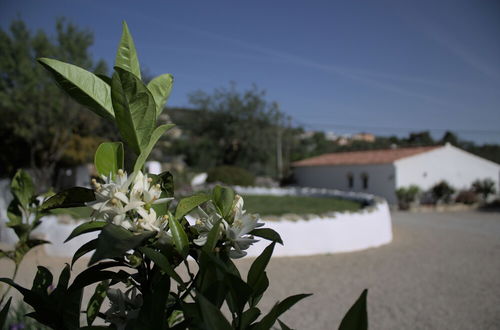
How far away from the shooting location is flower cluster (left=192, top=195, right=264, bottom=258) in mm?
912

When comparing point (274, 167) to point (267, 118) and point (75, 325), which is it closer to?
point (267, 118)

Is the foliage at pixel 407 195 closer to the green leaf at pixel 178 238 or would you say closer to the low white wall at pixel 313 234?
the low white wall at pixel 313 234

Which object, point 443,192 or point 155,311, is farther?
point 443,192

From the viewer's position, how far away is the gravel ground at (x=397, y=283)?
3.93 m

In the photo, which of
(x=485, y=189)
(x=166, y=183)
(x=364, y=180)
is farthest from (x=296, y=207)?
(x=485, y=189)

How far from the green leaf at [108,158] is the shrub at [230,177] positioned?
17.9 m

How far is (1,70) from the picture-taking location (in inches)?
640

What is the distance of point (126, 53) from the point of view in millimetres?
935

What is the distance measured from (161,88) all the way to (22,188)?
1193mm

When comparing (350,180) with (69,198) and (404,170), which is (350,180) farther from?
(69,198)

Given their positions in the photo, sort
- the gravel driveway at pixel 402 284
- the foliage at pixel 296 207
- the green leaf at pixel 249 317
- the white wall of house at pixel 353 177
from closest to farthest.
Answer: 1. the green leaf at pixel 249 317
2. the gravel driveway at pixel 402 284
3. the foliage at pixel 296 207
4. the white wall of house at pixel 353 177

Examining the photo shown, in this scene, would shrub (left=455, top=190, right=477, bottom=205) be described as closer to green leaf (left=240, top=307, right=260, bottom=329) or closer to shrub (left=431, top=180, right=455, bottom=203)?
shrub (left=431, top=180, right=455, bottom=203)

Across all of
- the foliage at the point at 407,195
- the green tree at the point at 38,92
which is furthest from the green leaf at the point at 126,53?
the foliage at the point at 407,195

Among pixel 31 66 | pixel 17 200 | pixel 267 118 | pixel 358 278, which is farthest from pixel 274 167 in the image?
pixel 17 200
